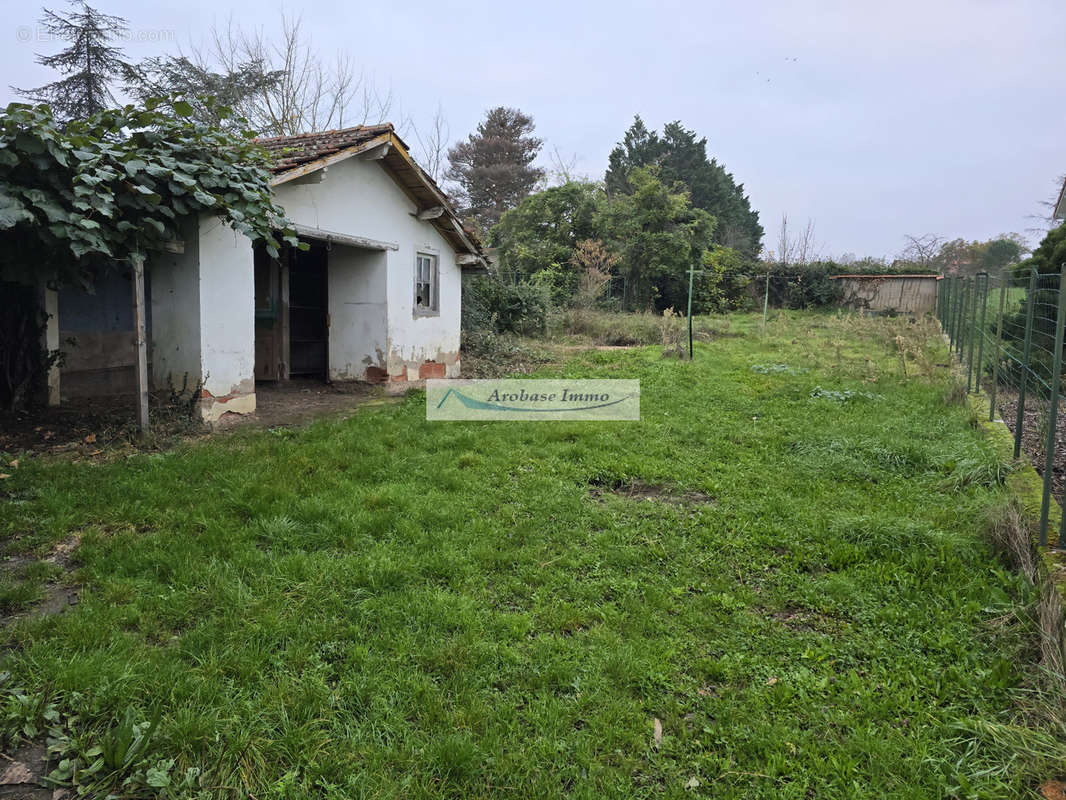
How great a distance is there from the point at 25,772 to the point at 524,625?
1.87 meters

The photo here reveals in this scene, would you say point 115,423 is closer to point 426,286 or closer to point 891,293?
point 426,286

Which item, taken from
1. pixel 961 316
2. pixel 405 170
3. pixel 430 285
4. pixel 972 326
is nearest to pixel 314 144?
pixel 405 170

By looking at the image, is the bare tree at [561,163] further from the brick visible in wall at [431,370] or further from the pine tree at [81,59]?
the brick visible in wall at [431,370]

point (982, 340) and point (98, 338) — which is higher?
point (982, 340)

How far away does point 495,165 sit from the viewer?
29719 millimetres

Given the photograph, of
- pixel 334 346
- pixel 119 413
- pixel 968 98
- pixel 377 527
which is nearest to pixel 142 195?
pixel 119 413

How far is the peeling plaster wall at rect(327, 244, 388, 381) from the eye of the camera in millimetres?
8930

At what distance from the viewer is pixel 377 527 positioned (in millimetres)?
3818

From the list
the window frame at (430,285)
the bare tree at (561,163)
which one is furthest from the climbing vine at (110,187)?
the bare tree at (561,163)

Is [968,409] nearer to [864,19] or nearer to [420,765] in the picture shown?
[864,19]

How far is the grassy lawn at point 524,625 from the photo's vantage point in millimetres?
2018

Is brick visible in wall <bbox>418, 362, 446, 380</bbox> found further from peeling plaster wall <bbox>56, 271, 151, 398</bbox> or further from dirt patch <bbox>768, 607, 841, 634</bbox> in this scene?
dirt patch <bbox>768, 607, 841, 634</bbox>

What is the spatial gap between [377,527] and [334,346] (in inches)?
242

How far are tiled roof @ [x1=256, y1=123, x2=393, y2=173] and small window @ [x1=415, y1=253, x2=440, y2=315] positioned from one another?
7.08 ft
